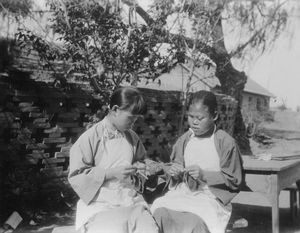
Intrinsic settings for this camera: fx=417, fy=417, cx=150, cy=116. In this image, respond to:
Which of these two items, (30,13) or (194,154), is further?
(30,13)

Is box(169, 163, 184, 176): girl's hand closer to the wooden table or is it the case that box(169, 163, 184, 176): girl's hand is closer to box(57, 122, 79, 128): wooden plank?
the wooden table

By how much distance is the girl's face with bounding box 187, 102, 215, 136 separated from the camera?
11.7 ft

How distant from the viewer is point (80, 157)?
3076 millimetres

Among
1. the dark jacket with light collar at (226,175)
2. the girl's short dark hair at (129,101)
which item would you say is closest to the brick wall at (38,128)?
the girl's short dark hair at (129,101)

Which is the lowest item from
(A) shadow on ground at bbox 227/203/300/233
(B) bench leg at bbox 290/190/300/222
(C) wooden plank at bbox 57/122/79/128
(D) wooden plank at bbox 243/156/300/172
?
(A) shadow on ground at bbox 227/203/300/233

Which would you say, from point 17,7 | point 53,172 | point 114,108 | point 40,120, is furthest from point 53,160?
point 114,108

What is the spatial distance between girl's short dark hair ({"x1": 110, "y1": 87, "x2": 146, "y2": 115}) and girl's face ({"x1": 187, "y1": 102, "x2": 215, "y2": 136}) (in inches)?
21.1

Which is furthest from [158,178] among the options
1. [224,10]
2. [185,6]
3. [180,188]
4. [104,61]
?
[224,10]

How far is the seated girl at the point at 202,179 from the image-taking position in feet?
10.7

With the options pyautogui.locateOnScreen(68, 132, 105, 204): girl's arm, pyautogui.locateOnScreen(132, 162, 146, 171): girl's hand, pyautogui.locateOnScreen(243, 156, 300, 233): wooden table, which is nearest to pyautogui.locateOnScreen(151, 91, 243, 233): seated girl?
pyautogui.locateOnScreen(132, 162, 146, 171): girl's hand

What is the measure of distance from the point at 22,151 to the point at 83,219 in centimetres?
245

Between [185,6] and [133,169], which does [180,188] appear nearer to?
[133,169]

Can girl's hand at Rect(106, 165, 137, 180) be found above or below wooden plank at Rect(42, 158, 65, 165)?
above

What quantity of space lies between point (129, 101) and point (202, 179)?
887mm
